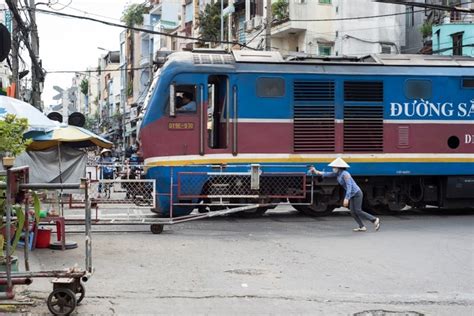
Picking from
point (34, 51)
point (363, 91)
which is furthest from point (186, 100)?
point (34, 51)

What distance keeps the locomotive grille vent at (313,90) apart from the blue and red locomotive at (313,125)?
0.02 metres

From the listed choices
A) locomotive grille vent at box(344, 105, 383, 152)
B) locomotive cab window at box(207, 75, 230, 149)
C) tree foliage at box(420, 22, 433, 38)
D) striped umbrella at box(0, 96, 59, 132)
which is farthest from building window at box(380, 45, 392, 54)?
striped umbrella at box(0, 96, 59, 132)

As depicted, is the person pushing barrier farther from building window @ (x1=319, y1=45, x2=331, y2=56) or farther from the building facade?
→ building window @ (x1=319, y1=45, x2=331, y2=56)

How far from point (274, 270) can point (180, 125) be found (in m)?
6.13

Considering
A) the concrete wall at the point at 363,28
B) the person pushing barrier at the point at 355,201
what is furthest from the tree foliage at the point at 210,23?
the person pushing barrier at the point at 355,201

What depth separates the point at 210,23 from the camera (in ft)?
133

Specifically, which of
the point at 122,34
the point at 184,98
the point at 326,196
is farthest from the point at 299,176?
the point at 122,34

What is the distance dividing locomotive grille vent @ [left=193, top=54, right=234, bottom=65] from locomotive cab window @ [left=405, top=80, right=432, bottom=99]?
4458mm

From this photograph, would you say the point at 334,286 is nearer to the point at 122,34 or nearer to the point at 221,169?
the point at 221,169

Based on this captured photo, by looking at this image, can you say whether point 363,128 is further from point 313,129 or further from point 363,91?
point 313,129

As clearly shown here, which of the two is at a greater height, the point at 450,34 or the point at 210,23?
the point at 210,23

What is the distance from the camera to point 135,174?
17.6 m

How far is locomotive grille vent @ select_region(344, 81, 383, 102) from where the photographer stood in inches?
594

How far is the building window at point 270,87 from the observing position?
48.0 feet
